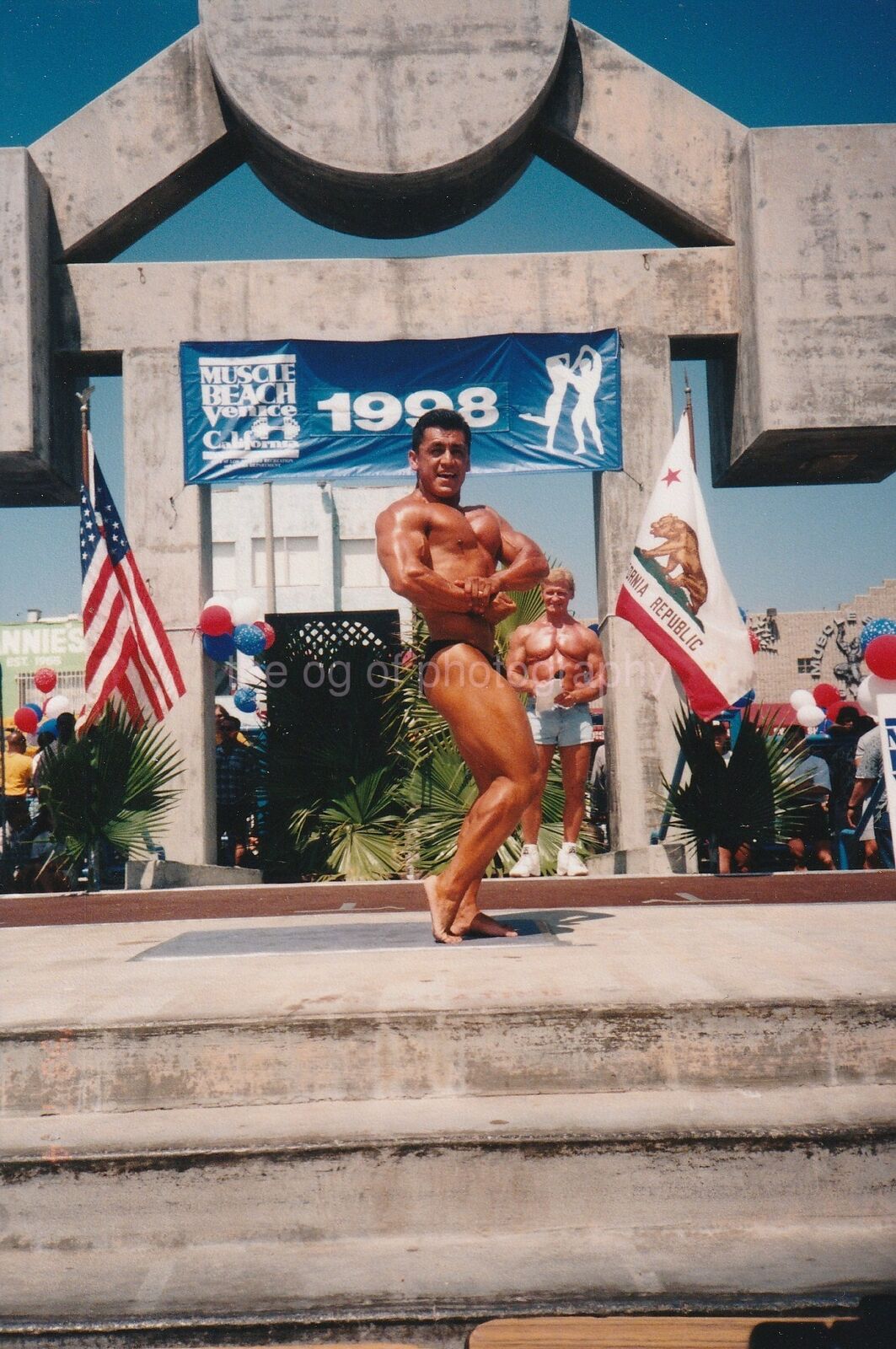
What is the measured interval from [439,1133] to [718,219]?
9672mm

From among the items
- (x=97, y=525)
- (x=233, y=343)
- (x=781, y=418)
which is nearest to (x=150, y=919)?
(x=97, y=525)

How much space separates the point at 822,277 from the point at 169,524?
5846 millimetres

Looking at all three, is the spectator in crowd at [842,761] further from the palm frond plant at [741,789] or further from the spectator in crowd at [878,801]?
the palm frond plant at [741,789]

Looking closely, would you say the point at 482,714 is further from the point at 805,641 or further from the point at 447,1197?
the point at 805,641

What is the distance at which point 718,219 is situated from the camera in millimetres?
10641

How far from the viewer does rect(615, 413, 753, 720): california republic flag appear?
8.88 m

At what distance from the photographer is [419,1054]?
9.64 ft

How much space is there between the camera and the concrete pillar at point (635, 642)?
412 inches

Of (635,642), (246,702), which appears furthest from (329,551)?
(635,642)

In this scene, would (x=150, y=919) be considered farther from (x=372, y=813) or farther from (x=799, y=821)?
(x=799, y=821)

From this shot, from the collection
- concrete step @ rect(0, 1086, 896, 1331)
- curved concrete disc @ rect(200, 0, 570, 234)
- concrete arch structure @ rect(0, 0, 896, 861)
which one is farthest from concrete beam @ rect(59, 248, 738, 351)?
concrete step @ rect(0, 1086, 896, 1331)

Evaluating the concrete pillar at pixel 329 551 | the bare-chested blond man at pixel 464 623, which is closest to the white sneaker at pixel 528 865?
the bare-chested blond man at pixel 464 623

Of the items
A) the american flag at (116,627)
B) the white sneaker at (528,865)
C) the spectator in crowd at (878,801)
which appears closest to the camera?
the white sneaker at (528,865)

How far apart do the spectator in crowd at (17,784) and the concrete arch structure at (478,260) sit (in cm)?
170
